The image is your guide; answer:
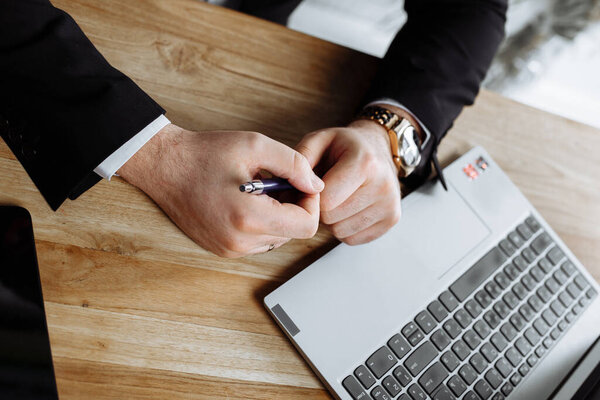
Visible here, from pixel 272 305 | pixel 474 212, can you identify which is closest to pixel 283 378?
pixel 272 305

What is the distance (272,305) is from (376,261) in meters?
0.18

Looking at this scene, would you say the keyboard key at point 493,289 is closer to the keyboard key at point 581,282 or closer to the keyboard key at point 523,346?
the keyboard key at point 523,346

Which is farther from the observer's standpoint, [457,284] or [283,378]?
[457,284]

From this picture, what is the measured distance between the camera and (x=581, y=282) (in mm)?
800

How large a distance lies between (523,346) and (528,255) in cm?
17

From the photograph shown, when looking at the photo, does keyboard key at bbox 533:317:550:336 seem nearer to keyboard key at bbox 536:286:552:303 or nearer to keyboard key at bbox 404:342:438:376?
keyboard key at bbox 536:286:552:303

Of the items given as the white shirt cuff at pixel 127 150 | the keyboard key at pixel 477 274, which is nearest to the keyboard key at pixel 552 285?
the keyboard key at pixel 477 274

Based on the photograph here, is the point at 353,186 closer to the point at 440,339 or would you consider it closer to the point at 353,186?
the point at 353,186

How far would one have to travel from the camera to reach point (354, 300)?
23.6 inches

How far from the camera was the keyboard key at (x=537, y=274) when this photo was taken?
2.47 feet

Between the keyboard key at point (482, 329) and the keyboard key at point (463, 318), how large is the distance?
1 cm

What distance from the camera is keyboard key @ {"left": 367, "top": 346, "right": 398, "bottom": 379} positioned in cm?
56

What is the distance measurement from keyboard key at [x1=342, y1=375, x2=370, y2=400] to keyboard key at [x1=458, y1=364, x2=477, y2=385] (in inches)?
6.4

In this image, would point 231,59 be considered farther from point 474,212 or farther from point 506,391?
point 506,391
